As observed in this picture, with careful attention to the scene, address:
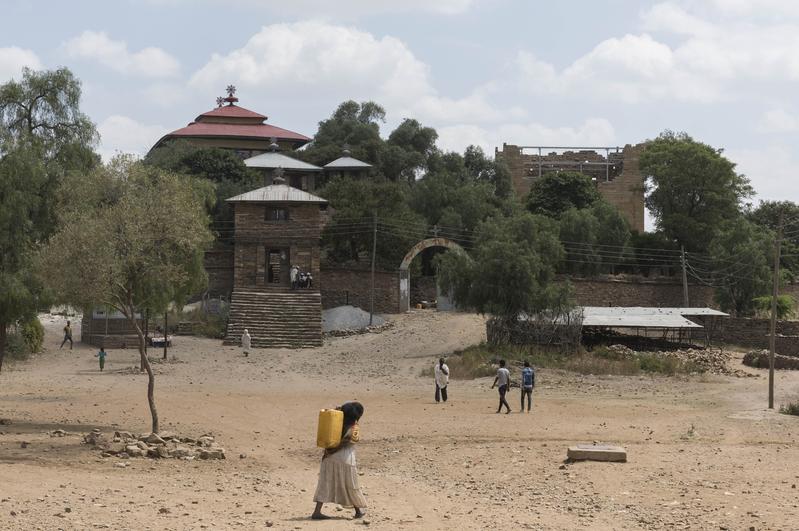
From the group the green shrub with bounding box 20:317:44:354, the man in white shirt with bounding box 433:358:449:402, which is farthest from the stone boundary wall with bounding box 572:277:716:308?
the man in white shirt with bounding box 433:358:449:402

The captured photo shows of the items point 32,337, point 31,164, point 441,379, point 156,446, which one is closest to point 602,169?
point 32,337

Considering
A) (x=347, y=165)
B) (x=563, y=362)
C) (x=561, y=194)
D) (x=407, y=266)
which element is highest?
(x=347, y=165)

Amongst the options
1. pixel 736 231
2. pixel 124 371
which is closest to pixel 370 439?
pixel 124 371

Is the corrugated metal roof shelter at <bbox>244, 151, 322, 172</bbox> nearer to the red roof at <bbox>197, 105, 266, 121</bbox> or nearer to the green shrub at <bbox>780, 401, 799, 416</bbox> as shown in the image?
the red roof at <bbox>197, 105, 266, 121</bbox>

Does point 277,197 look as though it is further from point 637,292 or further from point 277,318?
point 637,292

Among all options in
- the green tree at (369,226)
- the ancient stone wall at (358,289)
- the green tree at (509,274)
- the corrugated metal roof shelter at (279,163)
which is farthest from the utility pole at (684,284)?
the corrugated metal roof shelter at (279,163)

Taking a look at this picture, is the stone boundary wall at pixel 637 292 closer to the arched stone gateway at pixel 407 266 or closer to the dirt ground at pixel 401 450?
the arched stone gateway at pixel 407 266

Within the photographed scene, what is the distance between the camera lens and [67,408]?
29859 mm

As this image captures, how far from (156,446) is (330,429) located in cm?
742

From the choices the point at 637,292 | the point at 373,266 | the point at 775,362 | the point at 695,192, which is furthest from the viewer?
the point at 695,192

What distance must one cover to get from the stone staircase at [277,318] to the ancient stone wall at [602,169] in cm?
3430

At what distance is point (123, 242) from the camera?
23.6m

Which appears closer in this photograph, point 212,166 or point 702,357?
point 702,357

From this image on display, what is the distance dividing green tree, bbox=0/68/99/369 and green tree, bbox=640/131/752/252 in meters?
44.0
